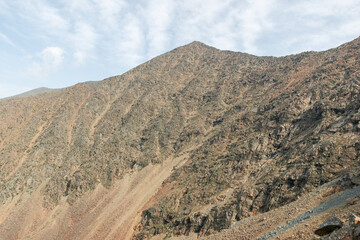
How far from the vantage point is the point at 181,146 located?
193ft

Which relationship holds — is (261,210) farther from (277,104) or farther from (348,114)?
(277,104)

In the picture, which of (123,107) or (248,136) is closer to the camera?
(248,136)

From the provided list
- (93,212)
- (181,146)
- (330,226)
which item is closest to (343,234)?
(330,226)

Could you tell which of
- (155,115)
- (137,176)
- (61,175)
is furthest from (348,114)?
(61,175)

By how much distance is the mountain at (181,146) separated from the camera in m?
29.7

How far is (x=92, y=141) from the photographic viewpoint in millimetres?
68062

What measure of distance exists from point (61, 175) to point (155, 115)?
102 feet

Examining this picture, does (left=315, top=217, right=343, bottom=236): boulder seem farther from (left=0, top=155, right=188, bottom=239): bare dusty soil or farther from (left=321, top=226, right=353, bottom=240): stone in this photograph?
(left=0, top=155, right=188, bottom=239): bare dusty soil

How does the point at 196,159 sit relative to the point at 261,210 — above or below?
above

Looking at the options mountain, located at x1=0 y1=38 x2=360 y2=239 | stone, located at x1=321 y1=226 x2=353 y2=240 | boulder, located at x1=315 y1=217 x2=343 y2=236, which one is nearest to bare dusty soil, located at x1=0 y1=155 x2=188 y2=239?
mountain, located at x1=0 y1=38 x2=360 y2=239

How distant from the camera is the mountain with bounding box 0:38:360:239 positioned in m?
29.7

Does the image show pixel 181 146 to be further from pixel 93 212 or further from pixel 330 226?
pixel 330 226

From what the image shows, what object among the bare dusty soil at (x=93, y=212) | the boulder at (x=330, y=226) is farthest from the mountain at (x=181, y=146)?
the boulder at (x=330, y=226)

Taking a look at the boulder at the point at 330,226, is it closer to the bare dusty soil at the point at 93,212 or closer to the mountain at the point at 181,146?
the mountain at the point at 181,146
